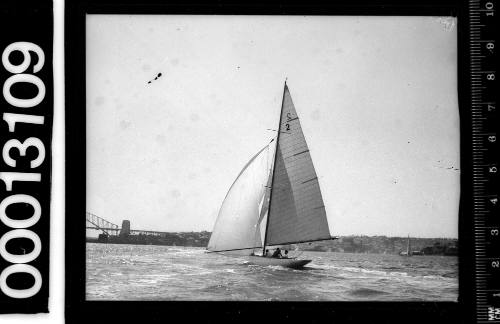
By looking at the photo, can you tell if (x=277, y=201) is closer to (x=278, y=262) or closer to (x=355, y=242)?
(x=278, y=262)

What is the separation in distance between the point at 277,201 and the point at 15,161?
4.22 ft

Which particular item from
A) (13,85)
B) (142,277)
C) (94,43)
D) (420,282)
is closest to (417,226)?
(420,282)

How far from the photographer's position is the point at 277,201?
109 inches

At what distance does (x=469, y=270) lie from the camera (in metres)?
2.52

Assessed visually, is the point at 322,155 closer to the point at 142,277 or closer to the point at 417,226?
the point at 417,226

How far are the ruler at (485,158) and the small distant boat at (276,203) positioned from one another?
27.5 inches

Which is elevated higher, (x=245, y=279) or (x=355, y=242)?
(x=355, y=242)

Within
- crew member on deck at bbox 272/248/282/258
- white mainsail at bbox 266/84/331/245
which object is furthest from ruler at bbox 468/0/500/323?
crew member on deck at bbox 272/248/282/258

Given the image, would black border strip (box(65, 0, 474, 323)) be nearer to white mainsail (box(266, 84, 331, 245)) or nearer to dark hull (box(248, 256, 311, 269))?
dark hull (box(248, 256, 311, 269))

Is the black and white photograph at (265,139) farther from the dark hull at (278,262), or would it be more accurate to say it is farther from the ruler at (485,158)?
the ruler at (485,158)

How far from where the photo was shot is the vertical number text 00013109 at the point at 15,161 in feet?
7.75
